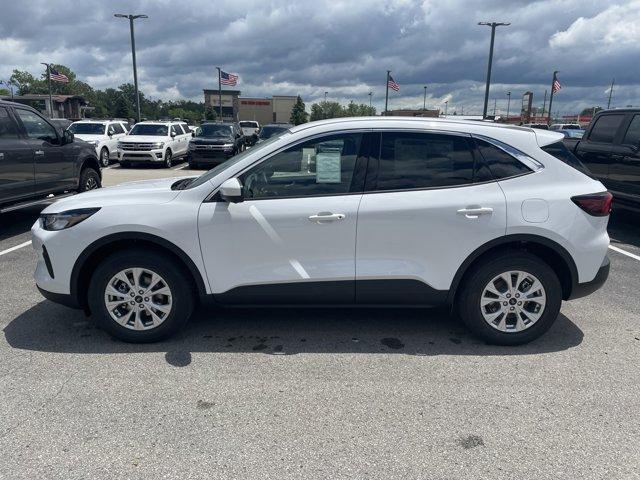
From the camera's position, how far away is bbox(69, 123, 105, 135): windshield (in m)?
18.7

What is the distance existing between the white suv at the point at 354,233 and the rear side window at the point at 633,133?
4.95m

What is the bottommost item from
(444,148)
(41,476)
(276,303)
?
(41,476)

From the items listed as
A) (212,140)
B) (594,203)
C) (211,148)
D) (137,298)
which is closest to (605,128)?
(594,203)

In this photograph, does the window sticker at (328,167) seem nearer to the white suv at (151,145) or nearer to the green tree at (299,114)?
the white suv at (151,145)

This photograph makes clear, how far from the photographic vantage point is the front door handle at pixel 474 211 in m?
3.62

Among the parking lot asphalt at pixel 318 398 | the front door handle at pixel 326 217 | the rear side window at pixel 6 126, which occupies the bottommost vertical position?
the parking lot asphalt at pixel 318 398

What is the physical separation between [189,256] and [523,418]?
2.55 meters

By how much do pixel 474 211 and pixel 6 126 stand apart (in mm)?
6891

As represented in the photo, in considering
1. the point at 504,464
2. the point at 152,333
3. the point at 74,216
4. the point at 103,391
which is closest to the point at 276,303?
the point at 152,333

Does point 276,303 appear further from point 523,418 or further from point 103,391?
point 523,418

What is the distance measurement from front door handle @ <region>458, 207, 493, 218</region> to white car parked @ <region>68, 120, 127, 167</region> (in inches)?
676

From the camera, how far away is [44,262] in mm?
3801

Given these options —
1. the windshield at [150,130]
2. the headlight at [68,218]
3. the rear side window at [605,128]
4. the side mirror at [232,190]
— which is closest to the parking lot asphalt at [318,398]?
the headlight at [68,218]

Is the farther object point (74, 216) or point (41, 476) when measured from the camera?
point (74, 216)
